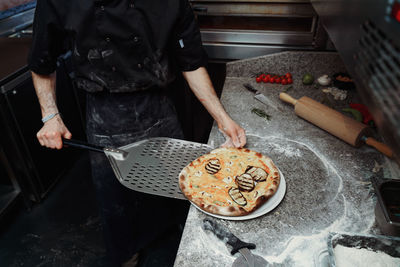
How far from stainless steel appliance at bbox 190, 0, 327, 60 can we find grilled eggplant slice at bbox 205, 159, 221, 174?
1.25 m

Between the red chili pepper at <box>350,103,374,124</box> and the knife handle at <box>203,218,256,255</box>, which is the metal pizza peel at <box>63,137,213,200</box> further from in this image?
the red chili pepper at <box>350,103,374,124</box>

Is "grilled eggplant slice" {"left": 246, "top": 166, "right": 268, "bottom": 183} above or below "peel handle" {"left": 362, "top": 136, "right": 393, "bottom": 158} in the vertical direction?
above

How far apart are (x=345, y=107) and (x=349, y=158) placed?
1.84 ft

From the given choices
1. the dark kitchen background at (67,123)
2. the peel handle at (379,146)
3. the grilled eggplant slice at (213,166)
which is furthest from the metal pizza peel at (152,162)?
the dark kitchen background at (67,123)

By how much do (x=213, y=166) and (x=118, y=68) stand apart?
28.0 inches

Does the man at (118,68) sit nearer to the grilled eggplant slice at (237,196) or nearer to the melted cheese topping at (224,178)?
the melted cheese topping at (224,178)

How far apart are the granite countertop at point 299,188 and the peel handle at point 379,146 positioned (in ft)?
0.12

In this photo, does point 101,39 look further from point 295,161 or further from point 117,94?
point 295,161

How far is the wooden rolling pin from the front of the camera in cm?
163

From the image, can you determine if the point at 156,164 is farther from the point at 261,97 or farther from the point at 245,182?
the point at 261,97

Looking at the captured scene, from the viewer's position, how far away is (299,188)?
4.66 feet

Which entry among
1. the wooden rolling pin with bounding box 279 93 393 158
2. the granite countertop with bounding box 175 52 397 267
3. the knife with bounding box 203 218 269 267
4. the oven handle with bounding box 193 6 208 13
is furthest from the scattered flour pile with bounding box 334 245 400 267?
the oven handle with bounding box 193 6 208 13

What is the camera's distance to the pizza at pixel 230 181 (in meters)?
1.27

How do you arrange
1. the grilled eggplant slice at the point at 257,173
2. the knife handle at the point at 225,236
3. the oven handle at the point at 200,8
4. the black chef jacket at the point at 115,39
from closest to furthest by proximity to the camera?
the knife handle at the point at 225,236
the grilled eggplant slice at the point at 257,173
the black chef jacket at the point at 115,39
the oven handle at the point at 200,8
